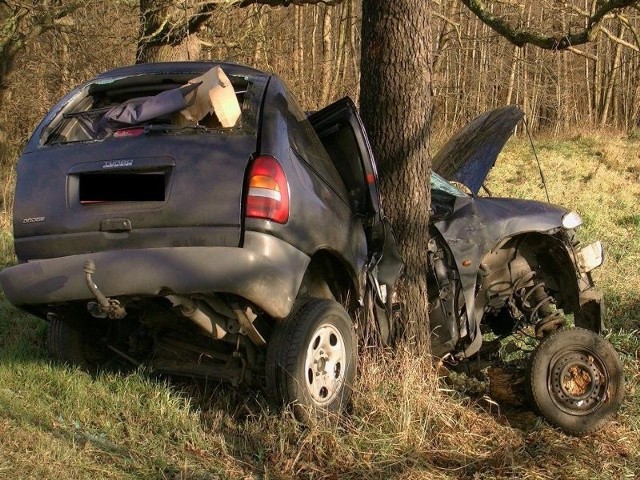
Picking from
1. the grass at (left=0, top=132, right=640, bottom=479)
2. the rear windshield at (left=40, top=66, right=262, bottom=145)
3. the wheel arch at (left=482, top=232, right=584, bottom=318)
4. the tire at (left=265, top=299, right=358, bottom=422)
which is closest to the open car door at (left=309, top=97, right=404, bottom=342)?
the grass at (left=0, top=132, right=640, bottom=479)

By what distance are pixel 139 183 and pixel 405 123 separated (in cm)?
208

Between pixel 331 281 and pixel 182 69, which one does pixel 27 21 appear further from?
pixel 331 281

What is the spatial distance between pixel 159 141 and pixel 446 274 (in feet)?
7.70

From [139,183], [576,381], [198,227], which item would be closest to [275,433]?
[198,227]

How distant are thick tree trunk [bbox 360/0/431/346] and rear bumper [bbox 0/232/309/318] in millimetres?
1466

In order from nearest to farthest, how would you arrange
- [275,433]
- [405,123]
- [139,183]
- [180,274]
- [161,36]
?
[180,274] < [139,183] < [275,433] < [405,123] < [161,36]

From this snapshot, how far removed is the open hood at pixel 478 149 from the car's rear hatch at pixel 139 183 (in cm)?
241

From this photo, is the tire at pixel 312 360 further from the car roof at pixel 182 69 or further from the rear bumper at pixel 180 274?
the car roof at pixel 182 69

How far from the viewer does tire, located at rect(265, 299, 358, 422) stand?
392cm

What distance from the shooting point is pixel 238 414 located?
14.5 ft

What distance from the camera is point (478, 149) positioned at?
243 inches

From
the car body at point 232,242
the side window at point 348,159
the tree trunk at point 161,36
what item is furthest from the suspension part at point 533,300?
the tree trunk at point 161,36

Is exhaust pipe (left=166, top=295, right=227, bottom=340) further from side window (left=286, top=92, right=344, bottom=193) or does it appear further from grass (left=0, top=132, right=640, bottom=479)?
side window (left=286, top=92, right=344, bottom=193)

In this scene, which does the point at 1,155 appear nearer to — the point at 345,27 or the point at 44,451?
the point at 345,27
